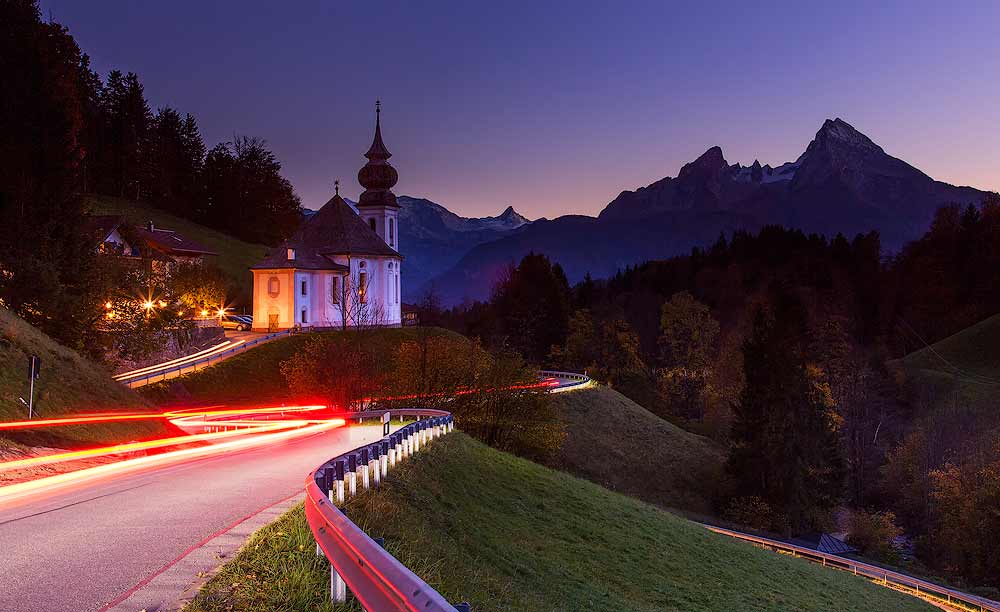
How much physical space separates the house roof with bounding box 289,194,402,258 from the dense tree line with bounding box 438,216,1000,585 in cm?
1920

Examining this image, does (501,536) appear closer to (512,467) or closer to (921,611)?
(512,467)

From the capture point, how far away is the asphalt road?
25.9 ft

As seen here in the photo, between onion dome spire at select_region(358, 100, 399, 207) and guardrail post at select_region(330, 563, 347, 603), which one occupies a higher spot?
onion dome spire at select_region(358, 100, 399, 207)

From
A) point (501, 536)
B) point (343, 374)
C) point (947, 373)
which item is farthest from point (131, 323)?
point (947, 373)

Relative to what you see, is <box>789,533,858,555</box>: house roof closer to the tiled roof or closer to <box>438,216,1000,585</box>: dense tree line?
<box>438,216,1000,585</box>: dense tree line

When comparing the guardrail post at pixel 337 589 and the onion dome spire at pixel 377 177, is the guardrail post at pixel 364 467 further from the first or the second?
the onion dome spire at pixel 377 177

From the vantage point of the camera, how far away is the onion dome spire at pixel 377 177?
98562mm

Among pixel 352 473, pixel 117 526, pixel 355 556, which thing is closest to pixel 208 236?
pixel 352 473

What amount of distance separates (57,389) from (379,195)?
75182 millimetres

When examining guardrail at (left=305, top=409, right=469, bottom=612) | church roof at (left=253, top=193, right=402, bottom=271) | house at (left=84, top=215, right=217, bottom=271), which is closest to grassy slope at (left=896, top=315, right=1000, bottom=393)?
church roof at (left=253, top=193, right=402, bottom=271)

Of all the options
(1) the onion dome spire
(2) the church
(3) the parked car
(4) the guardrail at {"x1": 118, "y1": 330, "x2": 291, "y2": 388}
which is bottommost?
(4) the guardrail at {"x1": 118, "y1": 330, "x2": 291, "y2": 388}

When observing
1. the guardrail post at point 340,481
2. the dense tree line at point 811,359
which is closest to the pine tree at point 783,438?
the dense tree line at point 811,359

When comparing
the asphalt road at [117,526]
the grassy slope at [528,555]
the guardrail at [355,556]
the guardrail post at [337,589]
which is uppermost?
the guardrail at [355,556]

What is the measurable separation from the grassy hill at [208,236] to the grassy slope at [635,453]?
55.9 meters
